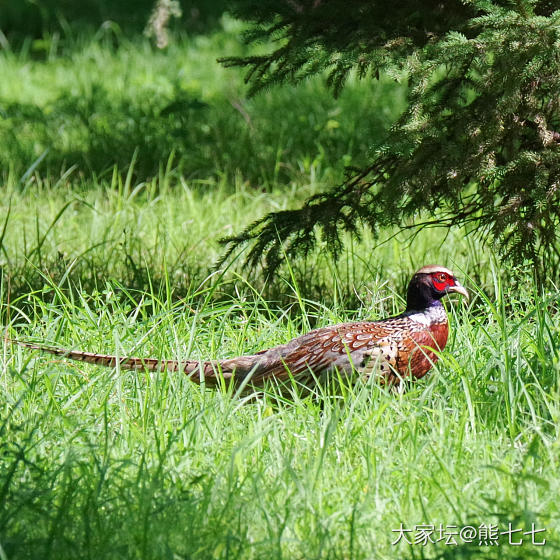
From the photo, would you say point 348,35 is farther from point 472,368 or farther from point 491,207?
point 472,368

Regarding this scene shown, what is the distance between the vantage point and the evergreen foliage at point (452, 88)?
3625 mm

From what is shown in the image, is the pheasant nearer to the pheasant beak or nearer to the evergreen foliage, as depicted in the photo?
the pheasant beak

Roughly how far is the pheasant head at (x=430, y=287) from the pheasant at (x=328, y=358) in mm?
110

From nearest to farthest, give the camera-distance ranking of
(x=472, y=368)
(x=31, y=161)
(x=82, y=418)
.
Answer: (x=82, y=418) → (x=472, y=368) → (x=31, y=161)

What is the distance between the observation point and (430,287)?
12.9 feet

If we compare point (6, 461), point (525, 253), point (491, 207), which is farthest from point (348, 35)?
point (6, 461)

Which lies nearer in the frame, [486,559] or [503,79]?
[486,559]

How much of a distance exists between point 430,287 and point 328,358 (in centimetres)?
60

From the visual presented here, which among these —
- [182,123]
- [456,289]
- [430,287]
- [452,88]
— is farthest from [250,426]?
[182,123]

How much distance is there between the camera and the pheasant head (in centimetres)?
392

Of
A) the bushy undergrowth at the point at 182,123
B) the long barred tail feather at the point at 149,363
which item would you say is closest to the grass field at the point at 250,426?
the long barred tail feather at the point at 149,363

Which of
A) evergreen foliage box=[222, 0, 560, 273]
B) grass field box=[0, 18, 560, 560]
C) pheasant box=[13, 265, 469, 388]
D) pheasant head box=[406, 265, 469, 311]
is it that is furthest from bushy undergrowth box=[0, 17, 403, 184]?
pheasant box=[13, 265, 469, 388]

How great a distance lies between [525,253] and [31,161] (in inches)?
181

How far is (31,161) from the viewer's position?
7352 millimetres
